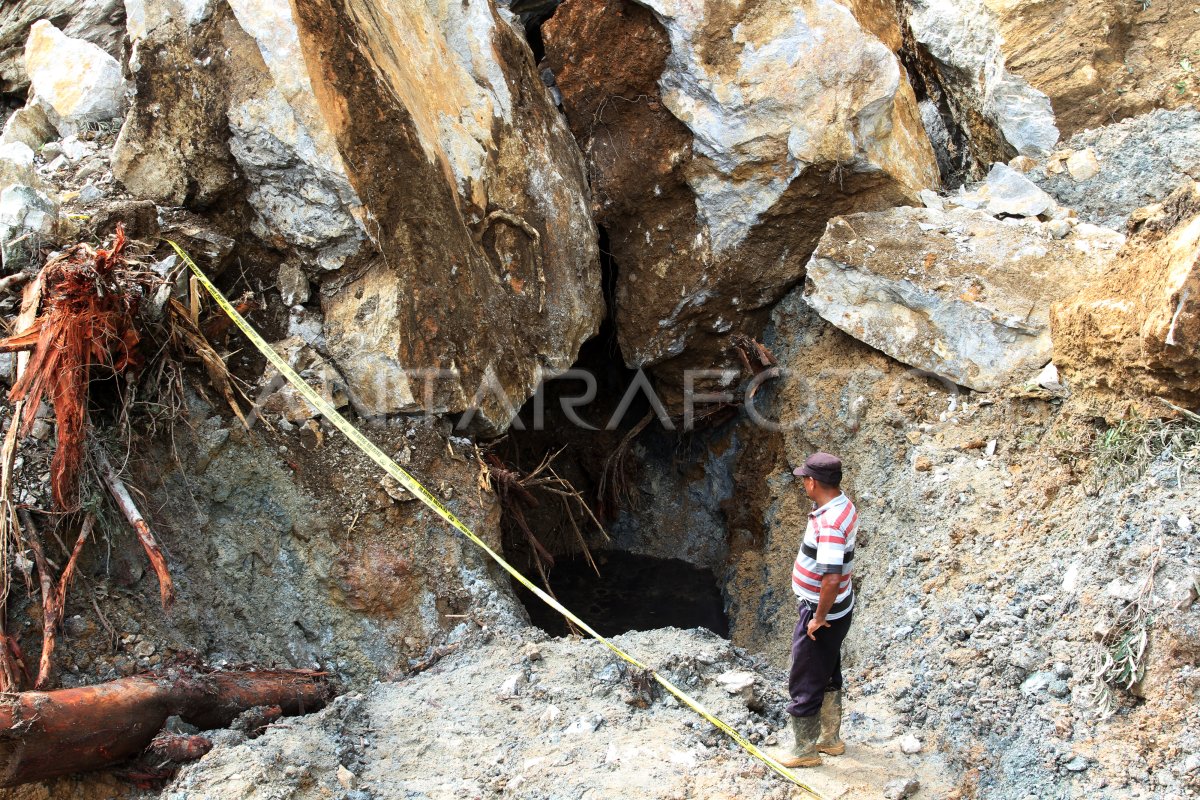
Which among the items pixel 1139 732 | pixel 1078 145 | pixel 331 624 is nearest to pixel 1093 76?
pixel 1078 145

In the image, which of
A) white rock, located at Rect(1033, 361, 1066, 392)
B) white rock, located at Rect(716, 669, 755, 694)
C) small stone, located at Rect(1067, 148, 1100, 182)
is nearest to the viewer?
white rock, located at Rect(716, 669, 755, 694)

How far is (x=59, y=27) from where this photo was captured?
19.5 ft

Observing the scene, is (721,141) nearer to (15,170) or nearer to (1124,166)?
(1124,166)

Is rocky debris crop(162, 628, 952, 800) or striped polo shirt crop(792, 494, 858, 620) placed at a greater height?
striped polo shirt crop(792, 494, 858, 620)

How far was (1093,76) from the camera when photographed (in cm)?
567

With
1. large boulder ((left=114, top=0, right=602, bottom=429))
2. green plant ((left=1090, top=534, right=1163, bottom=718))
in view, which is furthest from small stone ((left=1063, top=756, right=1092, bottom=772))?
large boulder ((left=114, top=0, right=602, bottom=429))

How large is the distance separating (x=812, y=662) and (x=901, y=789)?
46 centimetres

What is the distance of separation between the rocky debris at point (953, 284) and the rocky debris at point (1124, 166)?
641 mm

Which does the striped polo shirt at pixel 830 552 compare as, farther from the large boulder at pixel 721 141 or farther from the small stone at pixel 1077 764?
the large boulder at pixel 721 141

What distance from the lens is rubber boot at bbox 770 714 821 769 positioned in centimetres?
305

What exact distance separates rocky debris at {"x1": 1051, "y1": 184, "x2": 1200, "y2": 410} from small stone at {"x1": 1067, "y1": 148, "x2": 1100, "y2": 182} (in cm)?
176

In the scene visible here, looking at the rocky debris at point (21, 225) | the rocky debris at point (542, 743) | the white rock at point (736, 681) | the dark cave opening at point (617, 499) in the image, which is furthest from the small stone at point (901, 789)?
the rocky debris at point (21, 225)

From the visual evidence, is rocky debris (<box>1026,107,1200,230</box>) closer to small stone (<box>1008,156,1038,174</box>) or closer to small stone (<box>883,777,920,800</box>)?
small stone (<box>1008,156,1038,174</box>)

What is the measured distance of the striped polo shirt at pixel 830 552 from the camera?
2900mm
